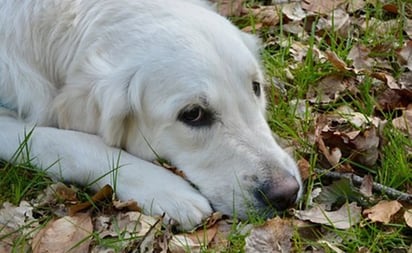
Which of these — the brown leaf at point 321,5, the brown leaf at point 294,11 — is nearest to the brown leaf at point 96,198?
the brown leaf at point 294,11

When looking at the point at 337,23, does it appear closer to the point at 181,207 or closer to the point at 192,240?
the point at 181,207

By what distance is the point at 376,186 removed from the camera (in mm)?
3582

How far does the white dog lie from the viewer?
341 cm

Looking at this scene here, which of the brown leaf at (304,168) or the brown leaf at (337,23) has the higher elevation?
the brown leaf at (304,168)

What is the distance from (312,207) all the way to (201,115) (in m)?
0.60

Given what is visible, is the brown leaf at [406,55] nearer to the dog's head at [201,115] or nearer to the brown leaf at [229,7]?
the brown leaf at [229,7]

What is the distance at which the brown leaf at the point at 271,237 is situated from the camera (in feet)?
10.6

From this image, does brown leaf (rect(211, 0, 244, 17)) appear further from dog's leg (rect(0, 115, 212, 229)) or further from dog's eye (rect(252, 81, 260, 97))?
dog's leg (rect(0, 115, 212, 229))

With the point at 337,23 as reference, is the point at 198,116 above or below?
above

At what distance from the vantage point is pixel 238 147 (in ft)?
11.3

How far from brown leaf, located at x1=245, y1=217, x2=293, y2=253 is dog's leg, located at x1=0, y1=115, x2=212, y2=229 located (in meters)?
0.23

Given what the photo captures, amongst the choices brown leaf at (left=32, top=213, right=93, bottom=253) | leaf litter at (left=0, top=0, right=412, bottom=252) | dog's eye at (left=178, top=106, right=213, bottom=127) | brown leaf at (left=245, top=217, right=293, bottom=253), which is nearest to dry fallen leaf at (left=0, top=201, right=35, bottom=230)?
leaf litter at (left=0, top=0, right=412, bottom=252)

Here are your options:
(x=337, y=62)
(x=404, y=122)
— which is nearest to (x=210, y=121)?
(x=404, y=122)

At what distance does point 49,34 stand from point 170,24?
1.93ft
